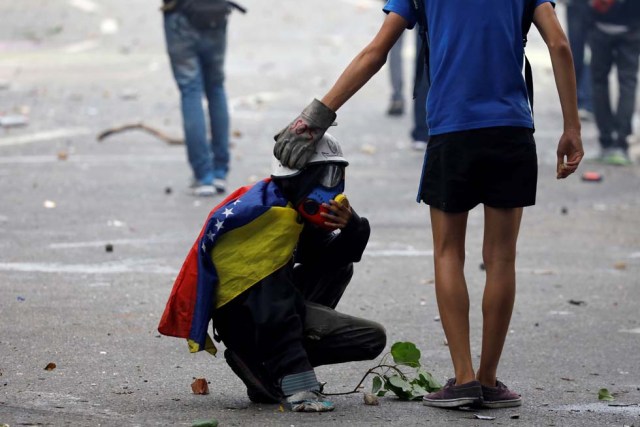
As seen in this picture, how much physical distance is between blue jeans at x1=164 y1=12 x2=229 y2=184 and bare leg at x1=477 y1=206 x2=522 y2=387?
552 centimetres

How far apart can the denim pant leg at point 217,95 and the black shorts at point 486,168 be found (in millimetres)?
5698

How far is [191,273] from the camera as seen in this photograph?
191 inches

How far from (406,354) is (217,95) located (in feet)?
18.6

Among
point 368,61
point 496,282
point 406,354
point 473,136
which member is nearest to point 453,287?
point 496,282

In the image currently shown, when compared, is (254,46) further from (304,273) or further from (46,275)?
(304,273)

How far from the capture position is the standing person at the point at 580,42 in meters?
14.5

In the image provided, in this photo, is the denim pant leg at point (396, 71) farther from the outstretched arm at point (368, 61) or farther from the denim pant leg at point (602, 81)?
the outstretched arm at point (368, 61)

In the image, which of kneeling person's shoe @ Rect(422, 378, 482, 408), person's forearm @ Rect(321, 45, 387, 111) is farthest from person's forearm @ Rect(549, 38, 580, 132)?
kneeling person's shoe @ Rect(422, 378, 482, 408)

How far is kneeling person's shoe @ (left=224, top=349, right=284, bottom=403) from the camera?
192 inches

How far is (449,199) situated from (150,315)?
2130 millimetres

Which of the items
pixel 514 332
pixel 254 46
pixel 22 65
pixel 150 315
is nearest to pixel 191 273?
pixel 150 315

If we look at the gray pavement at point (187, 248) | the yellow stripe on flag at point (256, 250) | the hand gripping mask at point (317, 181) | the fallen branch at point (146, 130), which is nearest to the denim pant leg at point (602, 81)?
the gray pavement at point (187, 248)

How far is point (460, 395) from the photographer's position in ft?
15.8

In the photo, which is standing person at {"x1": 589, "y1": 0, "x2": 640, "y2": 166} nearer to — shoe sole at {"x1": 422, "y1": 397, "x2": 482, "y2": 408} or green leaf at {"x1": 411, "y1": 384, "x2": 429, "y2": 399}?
green leaf at {"x1": 411, "y1": 384, "x2": 429, "y2": 399}
